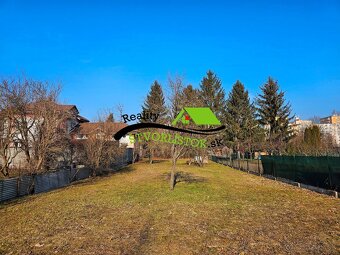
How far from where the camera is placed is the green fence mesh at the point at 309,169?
1051 centimetres

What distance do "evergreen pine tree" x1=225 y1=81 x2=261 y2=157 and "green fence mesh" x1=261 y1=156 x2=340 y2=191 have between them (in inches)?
746

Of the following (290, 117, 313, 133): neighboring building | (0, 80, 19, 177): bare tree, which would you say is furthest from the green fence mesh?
(290, 117, 313, 133): neighboring building

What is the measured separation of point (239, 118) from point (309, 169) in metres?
26.3

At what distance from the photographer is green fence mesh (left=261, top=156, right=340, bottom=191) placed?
34.5 feet

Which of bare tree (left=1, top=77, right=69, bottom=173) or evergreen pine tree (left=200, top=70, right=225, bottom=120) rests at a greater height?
evergreen pine tree (left=200, top=70, right=225, bottom=120)

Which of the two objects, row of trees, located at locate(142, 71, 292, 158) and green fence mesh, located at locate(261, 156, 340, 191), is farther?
row of trees, located at locate(142, 71, 292, 158)

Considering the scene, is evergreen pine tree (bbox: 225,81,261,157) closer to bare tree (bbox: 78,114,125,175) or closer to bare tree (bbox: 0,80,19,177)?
bare tree (bbox: 78,114,125,175)

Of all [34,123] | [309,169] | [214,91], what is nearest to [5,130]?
[34,123]

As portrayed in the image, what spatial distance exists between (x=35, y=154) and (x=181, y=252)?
10.9m

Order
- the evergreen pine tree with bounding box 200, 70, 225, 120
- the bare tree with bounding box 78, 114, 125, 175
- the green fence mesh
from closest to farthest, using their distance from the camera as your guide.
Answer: the green fence mesh < the bare tree with bounding box 78, 114, 125, 175 < the evergreen pine tree with bounding box 200, 70, 225, 120

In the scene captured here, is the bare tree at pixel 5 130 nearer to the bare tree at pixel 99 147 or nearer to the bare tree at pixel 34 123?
the bare tree at pixel 34 123

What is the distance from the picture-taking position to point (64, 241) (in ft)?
16.0

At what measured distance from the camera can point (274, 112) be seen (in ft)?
101

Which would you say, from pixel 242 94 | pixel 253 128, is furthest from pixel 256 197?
pixel 242 94
